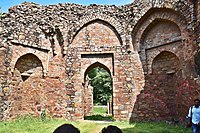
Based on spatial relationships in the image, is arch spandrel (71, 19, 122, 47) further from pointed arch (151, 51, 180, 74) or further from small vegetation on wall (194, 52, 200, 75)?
small vegetation on wall (194, 52, 200, 75)

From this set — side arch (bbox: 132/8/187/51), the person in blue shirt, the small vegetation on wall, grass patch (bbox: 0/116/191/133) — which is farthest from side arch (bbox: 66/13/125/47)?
the person in blue shirt

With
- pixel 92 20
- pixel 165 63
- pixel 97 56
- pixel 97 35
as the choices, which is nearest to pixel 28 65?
pixel 97 56

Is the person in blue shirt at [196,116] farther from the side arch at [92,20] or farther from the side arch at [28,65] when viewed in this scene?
the side arch at [28,65]

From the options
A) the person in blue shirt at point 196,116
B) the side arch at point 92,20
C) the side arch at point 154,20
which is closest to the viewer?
the person in blue shirt at point 196,116

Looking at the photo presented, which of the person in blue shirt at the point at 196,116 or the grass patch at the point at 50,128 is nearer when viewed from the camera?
the person in blue shirt at the point at 196,116

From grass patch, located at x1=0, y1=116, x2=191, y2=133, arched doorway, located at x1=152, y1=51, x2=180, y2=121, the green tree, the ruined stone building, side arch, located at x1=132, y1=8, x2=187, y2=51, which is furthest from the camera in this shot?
the green tree

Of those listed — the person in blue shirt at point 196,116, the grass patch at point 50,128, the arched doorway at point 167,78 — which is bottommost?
the grass patch at point 50,128

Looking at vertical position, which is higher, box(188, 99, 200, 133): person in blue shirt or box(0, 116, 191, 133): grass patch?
box(188, 99, 200, 133): person in blue shirt

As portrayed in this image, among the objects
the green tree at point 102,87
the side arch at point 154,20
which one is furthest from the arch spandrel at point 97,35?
the green tree at point 102,87

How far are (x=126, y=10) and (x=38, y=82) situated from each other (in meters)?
5.82

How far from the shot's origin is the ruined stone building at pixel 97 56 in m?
8.79

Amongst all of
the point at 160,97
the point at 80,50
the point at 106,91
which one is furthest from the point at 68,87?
the point at 106,91

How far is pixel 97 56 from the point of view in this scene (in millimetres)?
10359

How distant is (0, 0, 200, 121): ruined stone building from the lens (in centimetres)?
879
